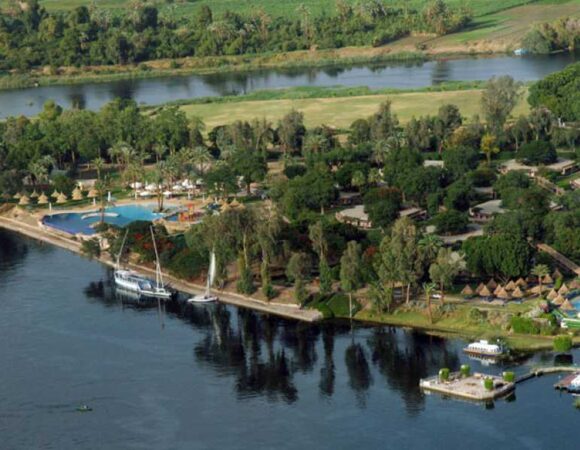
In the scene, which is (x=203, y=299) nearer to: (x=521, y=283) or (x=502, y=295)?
(x=502, y=295)

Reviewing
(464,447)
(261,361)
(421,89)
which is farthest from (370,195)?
(421,89)

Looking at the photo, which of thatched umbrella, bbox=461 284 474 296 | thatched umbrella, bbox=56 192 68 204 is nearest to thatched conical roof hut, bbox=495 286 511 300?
thatched umbrella, bbox=461 284 474 296

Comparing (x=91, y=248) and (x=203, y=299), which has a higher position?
(x=91, y=248)

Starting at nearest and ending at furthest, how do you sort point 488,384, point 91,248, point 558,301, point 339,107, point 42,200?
point 488,384 → point 558,301 → point 91,248 → point 42,200 → point 339,107

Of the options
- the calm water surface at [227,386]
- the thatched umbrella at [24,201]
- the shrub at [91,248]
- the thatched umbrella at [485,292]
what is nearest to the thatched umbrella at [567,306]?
the thatched umbrella at [485,292]

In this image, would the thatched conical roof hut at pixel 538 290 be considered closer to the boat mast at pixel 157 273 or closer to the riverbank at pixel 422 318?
the riverbank at pixel 422 318

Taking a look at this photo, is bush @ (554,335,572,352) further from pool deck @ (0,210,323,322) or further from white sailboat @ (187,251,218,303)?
white sailboat @ (187,251,218,303)

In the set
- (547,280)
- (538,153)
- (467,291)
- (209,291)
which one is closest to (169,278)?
(209,291)
